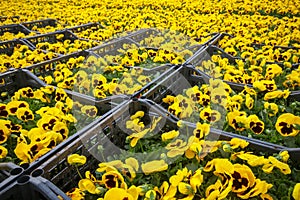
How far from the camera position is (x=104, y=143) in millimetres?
1736

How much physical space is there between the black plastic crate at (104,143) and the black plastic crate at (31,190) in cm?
11

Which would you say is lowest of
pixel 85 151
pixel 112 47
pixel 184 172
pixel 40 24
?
pixel 40 24

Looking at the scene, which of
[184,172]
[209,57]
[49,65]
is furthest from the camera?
[209,57]

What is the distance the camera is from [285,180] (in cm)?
150

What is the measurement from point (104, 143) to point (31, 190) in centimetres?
61

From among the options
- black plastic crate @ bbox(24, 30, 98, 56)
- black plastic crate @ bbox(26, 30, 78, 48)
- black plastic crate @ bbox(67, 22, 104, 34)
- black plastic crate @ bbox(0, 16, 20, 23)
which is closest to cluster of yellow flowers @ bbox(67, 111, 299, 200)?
black plastic crate @ bbox(24, 30, 98, 56)

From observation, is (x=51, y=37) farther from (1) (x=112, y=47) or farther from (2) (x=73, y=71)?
(2) (x=73, y=71)

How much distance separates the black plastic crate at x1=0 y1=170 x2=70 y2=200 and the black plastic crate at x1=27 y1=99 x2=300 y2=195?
11 centimetres

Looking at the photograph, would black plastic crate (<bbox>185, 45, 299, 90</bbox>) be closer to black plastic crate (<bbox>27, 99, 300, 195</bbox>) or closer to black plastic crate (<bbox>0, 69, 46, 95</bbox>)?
black plastic crate (<bbox>27, 99, 300, 195</bbox>)

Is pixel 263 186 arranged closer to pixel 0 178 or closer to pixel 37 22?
pixel 0 178

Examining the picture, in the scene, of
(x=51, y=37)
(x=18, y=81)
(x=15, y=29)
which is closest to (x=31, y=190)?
(x=18, y=81)

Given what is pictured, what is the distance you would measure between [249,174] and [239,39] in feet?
10.3

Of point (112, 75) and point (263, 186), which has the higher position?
point (263, 186)

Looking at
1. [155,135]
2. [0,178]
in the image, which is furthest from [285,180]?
[0,178]
